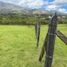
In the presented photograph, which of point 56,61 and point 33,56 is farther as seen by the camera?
point 33,56

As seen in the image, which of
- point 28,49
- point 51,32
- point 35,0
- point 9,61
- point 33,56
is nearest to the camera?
point 51,32

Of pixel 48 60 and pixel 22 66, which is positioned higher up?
pixel 48 60

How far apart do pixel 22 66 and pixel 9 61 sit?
631mm

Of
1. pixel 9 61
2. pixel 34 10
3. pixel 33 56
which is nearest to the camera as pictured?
pixel 9 61

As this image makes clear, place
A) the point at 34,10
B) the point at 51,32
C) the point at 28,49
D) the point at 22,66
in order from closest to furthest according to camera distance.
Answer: the point at 51,32 < the point at 22,66 < the point at 28,49 < the point at 34,10

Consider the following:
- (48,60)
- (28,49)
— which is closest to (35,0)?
(28,49)

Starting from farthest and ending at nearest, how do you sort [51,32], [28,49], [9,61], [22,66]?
[28,49]
[9,61]
[22,66]
[51,32]

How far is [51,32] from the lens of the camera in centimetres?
359

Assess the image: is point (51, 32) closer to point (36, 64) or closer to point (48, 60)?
point (48, 60)

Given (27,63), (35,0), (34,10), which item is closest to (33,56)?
(27,63)

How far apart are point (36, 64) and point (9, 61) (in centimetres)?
96

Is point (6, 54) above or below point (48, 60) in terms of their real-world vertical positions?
below

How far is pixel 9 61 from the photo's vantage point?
6.38 m

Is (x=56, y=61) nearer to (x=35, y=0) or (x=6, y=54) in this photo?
(x=6, y=54)
